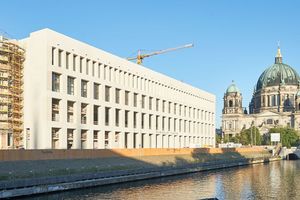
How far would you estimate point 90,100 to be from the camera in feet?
242

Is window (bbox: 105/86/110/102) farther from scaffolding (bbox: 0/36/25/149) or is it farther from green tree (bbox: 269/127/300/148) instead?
green tree (bbox: 269/127/300/148)

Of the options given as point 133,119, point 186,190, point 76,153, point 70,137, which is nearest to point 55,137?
point 70,137

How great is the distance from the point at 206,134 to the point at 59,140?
66.2m

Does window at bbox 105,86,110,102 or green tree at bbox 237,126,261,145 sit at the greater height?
window at bbox 105,86,110,102

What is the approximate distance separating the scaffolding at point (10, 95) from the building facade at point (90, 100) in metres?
1.21

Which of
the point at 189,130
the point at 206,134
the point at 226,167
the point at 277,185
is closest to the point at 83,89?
the point at 226,167

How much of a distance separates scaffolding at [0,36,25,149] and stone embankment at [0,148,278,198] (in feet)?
53.0

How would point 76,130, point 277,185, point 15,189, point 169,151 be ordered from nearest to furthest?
point 15,189 → point 277,185 → point 76,130 → point 169,151

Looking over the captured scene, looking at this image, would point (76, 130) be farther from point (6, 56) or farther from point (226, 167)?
point (226, 167)

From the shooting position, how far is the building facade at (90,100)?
2554 inches

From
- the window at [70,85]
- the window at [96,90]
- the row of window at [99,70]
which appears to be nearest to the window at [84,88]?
the row of window at [99,70]

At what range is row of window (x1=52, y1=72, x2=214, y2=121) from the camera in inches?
2749

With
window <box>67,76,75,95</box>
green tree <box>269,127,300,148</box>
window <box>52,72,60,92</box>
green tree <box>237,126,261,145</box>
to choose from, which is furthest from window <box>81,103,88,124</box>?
green tree <box>237,126,261,145</box>

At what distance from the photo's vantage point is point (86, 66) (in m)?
74.1
